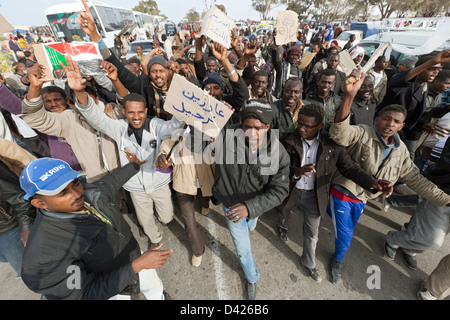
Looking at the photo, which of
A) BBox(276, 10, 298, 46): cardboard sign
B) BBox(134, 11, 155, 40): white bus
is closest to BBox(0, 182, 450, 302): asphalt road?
BBox(276, 10, 298, 46): cardboard sign

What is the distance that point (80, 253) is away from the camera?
4.86 feet

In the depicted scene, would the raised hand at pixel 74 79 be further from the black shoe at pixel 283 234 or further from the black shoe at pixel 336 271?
the black shoe at pixel 336 271

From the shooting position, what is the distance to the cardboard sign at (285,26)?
387 cm

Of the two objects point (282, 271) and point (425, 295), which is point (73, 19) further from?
point (425, 295)

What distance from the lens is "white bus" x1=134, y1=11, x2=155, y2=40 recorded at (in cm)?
2117

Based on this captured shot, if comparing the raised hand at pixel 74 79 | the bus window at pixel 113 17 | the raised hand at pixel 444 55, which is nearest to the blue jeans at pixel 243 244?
the raised hand at pixel 74 79

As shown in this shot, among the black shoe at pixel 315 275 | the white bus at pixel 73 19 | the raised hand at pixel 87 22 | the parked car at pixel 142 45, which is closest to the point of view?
the raised hand at pixel 87 22

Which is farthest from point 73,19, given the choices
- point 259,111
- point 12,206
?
point 259,111

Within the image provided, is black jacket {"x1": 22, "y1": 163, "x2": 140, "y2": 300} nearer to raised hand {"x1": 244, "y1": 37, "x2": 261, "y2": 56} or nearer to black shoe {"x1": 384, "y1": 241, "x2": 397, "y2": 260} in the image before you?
raised hand {"x1": 244, "y1": 37, "x2": 261, "y2": 56}

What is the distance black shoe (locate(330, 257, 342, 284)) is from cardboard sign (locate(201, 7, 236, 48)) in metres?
3.19

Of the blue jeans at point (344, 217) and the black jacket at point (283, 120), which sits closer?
the blue jeans at point (344, 217)

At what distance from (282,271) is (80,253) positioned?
7.81 ft

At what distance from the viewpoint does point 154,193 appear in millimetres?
2770

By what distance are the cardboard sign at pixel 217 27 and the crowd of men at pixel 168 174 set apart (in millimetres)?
179
